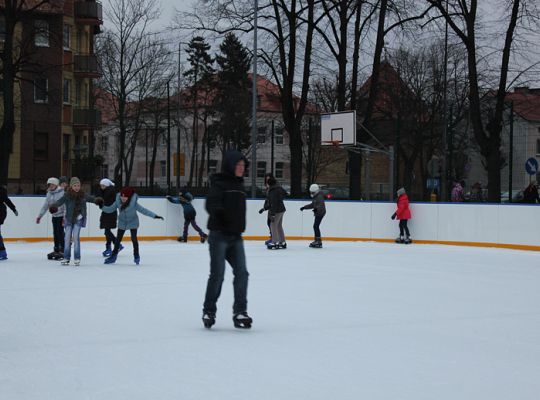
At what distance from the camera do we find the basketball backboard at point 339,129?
2731cm

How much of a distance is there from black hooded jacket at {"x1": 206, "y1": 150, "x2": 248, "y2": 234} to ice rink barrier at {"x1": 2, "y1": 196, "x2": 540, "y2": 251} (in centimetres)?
1326

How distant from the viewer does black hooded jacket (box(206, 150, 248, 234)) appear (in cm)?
765

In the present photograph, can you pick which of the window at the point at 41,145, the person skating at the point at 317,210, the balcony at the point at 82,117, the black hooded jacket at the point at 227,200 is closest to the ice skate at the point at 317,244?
the person skating at the point at 317,210

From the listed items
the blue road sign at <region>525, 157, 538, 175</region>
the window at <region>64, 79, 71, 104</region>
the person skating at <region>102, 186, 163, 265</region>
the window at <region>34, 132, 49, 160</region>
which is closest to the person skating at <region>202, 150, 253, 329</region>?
the person skating at <region>102, 186, 163, 265</region>

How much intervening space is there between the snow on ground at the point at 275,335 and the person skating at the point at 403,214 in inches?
288

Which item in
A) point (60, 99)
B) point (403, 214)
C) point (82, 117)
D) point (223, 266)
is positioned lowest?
point (223, 266)

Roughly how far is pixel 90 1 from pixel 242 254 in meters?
40.7

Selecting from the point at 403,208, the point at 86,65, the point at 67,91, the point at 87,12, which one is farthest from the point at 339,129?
the point at 87,12

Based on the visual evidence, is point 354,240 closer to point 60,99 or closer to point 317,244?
point 317,244

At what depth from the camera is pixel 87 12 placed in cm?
4572

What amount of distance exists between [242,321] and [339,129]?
66.5ft

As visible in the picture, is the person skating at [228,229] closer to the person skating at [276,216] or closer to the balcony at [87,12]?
the person skating at [276,216]

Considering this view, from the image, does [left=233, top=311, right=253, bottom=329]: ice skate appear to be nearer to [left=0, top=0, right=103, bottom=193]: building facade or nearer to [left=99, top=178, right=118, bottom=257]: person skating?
[left=99, top=178, right=118, bottom=257]: person skating

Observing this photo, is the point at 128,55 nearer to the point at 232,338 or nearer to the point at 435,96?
the point at 435,96
